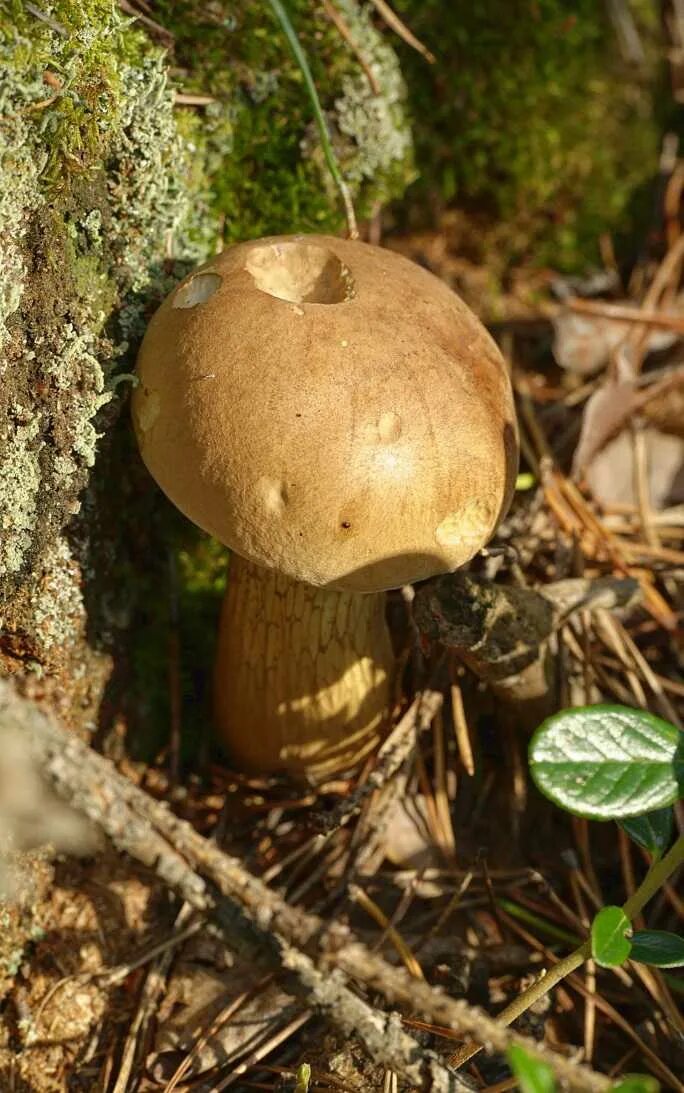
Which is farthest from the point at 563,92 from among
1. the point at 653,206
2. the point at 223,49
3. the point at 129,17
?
the point at 129,17

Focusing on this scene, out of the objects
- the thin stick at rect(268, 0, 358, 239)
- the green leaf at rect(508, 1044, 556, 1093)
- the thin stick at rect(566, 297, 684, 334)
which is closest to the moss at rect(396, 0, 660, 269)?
the thin stick at rect(566, 297, 684, 334)

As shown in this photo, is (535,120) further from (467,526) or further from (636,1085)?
(636,1085)

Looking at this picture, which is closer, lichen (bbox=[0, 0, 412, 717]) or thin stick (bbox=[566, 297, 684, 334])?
lichen (bbox=[0, 0, 412, 717])

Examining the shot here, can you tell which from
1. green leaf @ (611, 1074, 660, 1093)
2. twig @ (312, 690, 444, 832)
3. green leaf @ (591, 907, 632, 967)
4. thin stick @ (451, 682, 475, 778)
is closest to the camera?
green leaf @ (611, 1074, 660, 1093)

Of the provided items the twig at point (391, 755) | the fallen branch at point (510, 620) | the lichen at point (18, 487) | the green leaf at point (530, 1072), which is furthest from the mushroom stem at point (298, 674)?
the green leaf at point (530, 1072)

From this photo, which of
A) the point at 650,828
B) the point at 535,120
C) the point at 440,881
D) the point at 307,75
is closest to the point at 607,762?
the point at 650,828

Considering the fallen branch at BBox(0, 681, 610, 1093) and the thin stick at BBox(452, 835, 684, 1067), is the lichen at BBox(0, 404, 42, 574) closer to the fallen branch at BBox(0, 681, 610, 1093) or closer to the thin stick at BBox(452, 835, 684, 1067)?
the fallen branch at BBox(0, 681, 610, 1093)

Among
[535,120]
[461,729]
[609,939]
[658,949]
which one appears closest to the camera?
[609,939]
